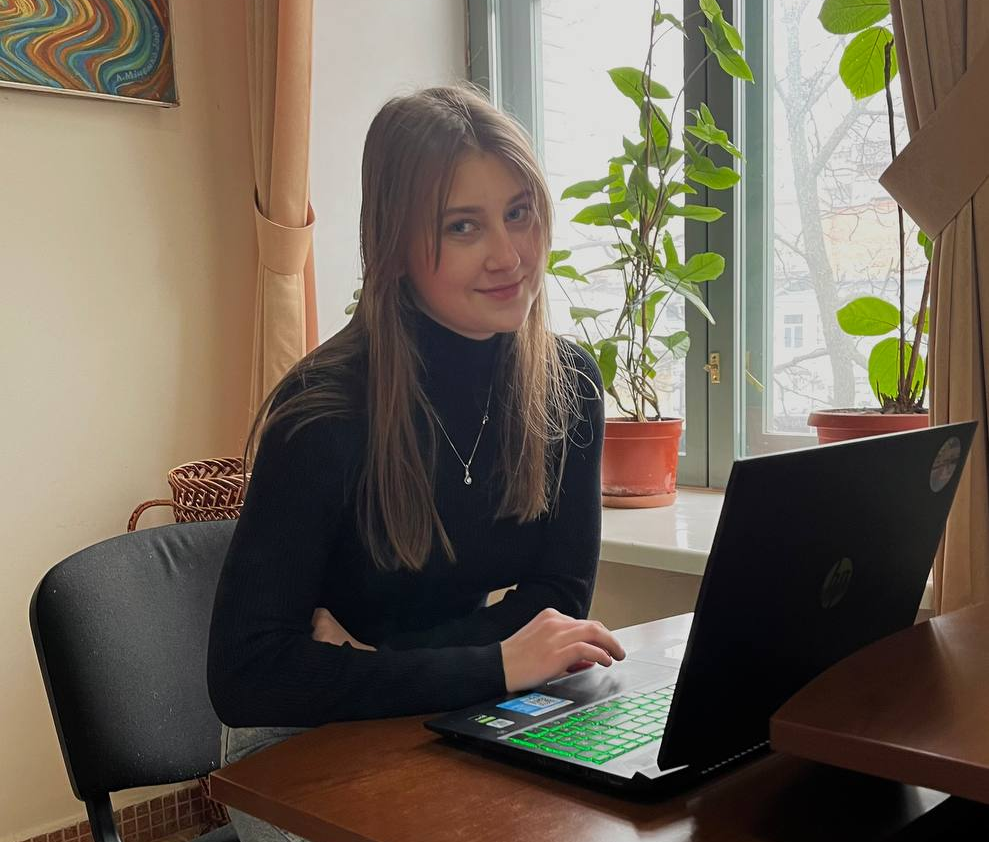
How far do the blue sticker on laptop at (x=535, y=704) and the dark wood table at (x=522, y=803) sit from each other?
8 cm

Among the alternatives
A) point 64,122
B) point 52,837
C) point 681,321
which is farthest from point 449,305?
point 52,837

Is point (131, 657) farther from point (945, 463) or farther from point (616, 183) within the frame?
point (616, 183)

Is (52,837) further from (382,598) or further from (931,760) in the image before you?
(931,760)

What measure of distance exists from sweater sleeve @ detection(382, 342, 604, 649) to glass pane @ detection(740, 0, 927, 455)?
2.97ft

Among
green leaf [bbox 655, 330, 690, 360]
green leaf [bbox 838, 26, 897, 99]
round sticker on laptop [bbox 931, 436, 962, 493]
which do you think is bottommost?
round sticker on laptop [bbox 931, 436, 962, 493]

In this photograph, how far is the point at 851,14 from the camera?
1721 millimetres

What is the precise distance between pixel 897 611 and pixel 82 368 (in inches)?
77.0

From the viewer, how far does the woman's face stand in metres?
Result: 1.24

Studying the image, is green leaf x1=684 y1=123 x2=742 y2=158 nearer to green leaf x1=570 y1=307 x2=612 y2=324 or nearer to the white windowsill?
green leaf x1=570 y1=307 x2=612 y2=324

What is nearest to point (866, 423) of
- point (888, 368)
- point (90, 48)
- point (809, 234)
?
point (888, 368)

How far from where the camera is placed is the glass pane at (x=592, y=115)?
8.10 feet

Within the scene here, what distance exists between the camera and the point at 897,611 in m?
0.84

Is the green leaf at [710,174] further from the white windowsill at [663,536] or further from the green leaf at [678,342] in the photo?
the white windowsill at [663,536]

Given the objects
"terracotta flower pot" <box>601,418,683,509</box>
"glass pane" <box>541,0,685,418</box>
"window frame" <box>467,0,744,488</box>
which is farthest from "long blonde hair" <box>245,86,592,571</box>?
"glass pane" <box>541,0,685,418</box>
